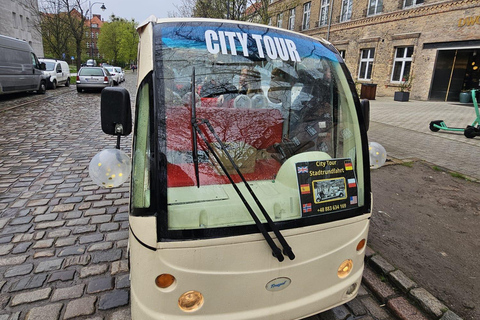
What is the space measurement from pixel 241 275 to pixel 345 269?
0.84m

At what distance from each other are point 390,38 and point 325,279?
21779 mm

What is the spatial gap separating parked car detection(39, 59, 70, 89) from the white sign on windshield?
68.8 feet

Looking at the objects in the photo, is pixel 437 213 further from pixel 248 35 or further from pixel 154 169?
pixel 154 169

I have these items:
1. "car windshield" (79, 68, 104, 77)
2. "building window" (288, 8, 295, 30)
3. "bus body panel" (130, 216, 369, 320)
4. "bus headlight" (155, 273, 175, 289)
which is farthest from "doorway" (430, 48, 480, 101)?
"bus headlight" (155, 273, 175, 289)

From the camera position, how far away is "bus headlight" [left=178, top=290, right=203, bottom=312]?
1721 mm

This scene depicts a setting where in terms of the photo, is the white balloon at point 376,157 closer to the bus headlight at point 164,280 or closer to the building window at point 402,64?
the bus headlight at point 164,280

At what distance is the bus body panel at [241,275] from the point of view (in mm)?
1675

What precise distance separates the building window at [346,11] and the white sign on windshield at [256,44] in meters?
24.9

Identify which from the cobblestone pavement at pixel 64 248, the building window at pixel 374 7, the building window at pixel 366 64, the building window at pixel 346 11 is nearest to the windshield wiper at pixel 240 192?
the cobblestone pavement at pixel 64 248

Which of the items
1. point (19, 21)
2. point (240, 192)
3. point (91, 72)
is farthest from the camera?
point (19, 21)

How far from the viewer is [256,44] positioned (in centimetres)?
219

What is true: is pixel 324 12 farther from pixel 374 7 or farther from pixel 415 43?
pixel 415 43

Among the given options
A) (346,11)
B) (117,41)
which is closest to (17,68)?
(346,11)

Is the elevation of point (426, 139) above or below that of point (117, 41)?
below
